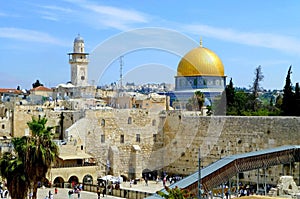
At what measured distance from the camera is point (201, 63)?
43719mm

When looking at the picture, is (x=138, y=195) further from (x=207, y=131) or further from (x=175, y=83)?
(x=175, y=83)

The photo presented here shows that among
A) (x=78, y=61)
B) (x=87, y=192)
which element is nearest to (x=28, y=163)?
(x=87, y=192)

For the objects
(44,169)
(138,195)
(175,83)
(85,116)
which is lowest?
(138,195)

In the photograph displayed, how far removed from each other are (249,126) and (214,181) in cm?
906

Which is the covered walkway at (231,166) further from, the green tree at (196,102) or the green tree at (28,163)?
the green tree at (196,102)

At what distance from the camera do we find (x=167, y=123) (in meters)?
30.0

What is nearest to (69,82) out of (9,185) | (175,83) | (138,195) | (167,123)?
(175,83)

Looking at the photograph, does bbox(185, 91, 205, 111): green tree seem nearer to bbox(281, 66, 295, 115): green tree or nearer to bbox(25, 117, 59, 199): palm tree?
bbox(281, 66, 295, 115): green tree

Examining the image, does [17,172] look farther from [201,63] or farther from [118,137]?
[201,63]

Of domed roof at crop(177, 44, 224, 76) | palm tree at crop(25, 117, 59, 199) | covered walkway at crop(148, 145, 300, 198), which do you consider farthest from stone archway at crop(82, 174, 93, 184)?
domed roof at crop(177, 44, 224, 76)

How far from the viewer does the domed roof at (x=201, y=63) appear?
43.8 m

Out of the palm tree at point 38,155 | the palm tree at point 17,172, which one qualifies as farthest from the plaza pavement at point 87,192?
the palm tree at point 38,155

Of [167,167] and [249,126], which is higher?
[249,126]

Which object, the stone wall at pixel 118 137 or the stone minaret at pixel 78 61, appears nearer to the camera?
the stone wall at pixel 118 137
